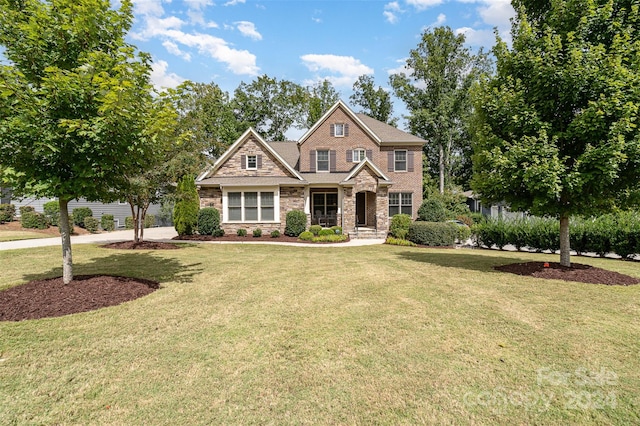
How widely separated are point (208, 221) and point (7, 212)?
51.3 feet

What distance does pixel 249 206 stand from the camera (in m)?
19.4

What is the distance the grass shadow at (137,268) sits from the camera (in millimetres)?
8414

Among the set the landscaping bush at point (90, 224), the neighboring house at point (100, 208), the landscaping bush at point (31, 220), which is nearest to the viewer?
the landscaping bush at point (31, 220)

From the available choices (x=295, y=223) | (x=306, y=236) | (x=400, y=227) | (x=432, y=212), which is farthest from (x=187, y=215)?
(x=432, y=212)

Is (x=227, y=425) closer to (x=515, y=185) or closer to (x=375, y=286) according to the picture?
(x=375, y=286)

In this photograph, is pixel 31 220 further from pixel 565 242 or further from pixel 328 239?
pixel 565 242

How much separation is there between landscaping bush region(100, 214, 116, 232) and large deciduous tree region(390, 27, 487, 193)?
2997 cm

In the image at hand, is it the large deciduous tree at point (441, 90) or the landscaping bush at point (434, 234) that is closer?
the landscaping bush at point (434, 234)

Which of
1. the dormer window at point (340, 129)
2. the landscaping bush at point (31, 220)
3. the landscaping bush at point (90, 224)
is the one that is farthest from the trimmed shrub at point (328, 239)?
the landscaping bush at point (31, 220)

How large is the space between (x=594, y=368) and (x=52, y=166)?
878cm

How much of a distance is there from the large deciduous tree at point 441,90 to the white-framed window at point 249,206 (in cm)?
2188

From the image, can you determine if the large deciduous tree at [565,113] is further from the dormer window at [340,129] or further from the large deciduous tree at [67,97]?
the dormer window at [340,129]

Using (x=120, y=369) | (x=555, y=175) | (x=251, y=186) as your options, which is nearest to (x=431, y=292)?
(x=555, y=175)

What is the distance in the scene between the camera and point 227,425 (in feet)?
8.88
